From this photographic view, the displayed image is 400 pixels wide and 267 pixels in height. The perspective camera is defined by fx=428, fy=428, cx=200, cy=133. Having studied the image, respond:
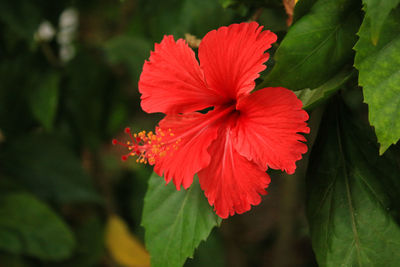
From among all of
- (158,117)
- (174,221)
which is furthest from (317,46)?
(158,117)

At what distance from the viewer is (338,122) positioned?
784mm

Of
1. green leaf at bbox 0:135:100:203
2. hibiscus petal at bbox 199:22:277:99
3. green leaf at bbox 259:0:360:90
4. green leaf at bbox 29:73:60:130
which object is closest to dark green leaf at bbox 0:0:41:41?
green leaf at bbox 29:73:60:130

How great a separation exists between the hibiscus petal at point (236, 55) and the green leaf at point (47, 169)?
113 centimetres

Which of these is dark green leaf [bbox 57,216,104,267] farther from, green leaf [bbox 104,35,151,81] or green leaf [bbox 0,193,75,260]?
green leaf [bbox 104,35,151,81]

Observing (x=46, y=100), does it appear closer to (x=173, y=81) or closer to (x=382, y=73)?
(x=173, y=81)

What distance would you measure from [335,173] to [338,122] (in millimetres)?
98

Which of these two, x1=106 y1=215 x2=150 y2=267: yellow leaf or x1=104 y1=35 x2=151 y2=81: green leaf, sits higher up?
x1=104 y1=35 x2=151 y2=81: green leaf

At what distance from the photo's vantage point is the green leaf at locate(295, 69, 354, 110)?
61cm

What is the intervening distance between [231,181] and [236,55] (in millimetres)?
196

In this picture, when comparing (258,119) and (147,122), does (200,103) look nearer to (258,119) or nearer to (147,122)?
(258,119)

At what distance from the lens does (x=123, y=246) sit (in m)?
1.92

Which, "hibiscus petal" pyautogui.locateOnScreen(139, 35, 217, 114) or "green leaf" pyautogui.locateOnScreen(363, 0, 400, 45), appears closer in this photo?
"green leaf" pyautogui.locateOnScreen(363, 0, 400, 45)

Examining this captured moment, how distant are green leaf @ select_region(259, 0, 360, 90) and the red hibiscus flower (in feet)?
0.08

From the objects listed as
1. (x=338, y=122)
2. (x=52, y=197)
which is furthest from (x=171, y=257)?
(x=52, y=197)
